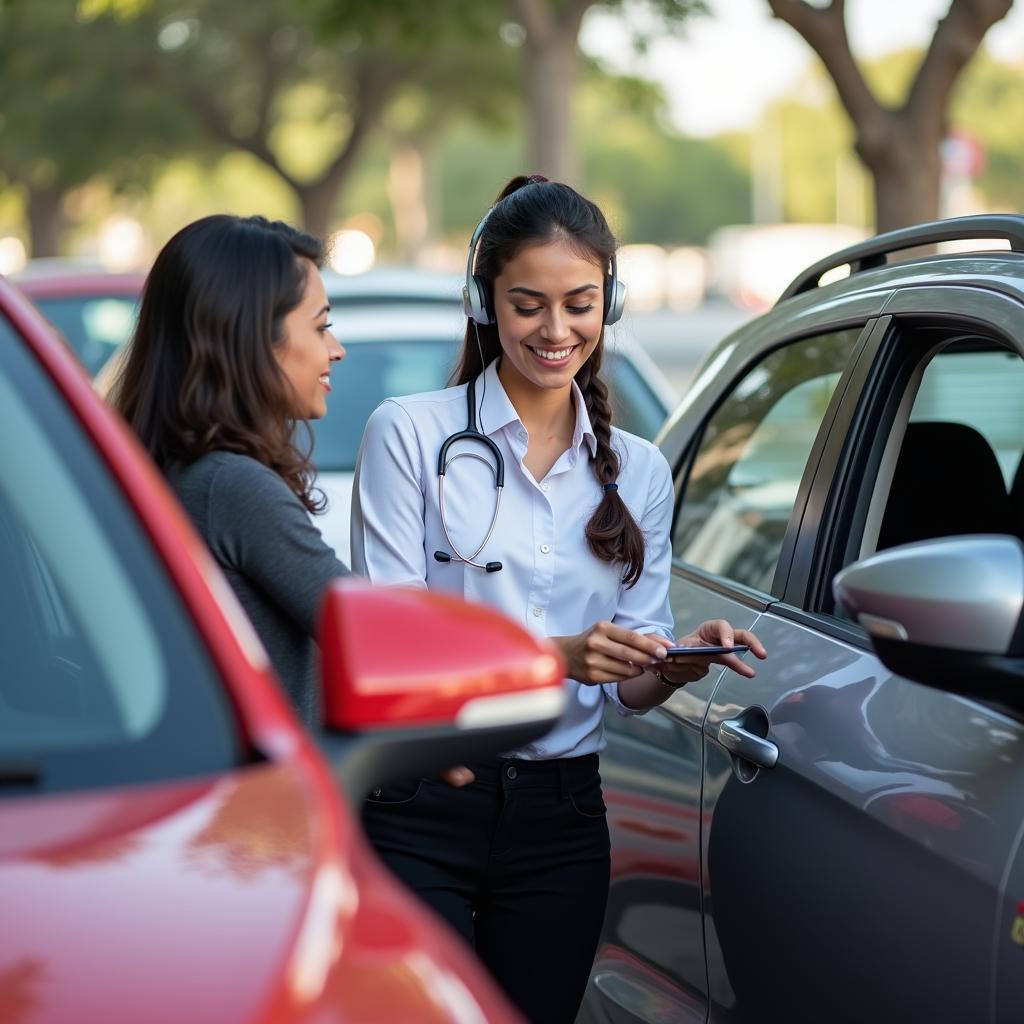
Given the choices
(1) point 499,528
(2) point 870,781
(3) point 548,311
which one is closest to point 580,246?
(3) point 548,311

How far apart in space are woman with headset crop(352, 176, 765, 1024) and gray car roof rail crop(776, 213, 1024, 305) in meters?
0.65

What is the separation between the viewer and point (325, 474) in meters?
6.32

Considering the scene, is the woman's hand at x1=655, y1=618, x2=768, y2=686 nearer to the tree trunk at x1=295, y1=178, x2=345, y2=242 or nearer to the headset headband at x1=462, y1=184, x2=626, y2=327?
the headset headband at x1=462, y1=184, x2=626, y2=327

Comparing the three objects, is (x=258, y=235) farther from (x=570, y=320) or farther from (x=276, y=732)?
(x=276, y=732)

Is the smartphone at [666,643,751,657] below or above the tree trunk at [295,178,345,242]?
below

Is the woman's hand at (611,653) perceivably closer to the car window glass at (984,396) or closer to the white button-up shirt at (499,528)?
the white button-up shirt at (499,528)

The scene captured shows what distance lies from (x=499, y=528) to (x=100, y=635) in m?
1.21

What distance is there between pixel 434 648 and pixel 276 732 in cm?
19

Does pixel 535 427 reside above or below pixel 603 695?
above

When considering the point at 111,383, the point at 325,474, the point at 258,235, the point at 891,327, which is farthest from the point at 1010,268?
the point at 325,474

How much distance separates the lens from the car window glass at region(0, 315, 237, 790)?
6.27ft

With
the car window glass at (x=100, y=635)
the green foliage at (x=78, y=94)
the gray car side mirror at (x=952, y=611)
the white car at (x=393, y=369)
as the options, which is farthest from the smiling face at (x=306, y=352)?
the green foliage at (x=78, y=94)

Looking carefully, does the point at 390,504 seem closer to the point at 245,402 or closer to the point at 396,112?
the point at 245,402

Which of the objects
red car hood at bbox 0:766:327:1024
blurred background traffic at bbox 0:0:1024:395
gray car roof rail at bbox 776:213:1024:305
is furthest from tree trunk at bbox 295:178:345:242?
red car hood at bbox 0:766:327:1024
